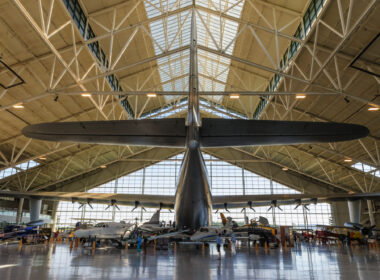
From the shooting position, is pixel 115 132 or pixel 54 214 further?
pixel 54 214

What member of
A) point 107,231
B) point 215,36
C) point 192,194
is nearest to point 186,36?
point 215,36

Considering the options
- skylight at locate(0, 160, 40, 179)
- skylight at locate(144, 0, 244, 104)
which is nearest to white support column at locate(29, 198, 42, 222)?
skylight at locate(0, 160, 40, 179)

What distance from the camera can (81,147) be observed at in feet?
106

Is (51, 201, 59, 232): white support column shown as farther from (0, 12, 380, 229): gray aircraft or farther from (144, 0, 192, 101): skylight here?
(0, 12, 380, 229): gray aircraft

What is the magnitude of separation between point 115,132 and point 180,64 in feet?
62.7

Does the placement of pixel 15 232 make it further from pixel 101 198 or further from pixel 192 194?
pixel 192 194

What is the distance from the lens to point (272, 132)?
1100 cm

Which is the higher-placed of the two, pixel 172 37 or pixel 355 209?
pixel 172 37

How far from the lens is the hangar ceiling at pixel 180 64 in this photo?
15006 millimetres

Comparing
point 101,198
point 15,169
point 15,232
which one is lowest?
point 15,232

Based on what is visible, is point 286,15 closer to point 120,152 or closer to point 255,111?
point 255,111

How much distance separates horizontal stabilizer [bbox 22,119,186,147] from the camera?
33.9ft

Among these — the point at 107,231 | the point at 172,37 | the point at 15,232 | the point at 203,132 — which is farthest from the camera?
the point at 172,37

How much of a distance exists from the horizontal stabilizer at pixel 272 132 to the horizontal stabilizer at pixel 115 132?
1.51 meters
